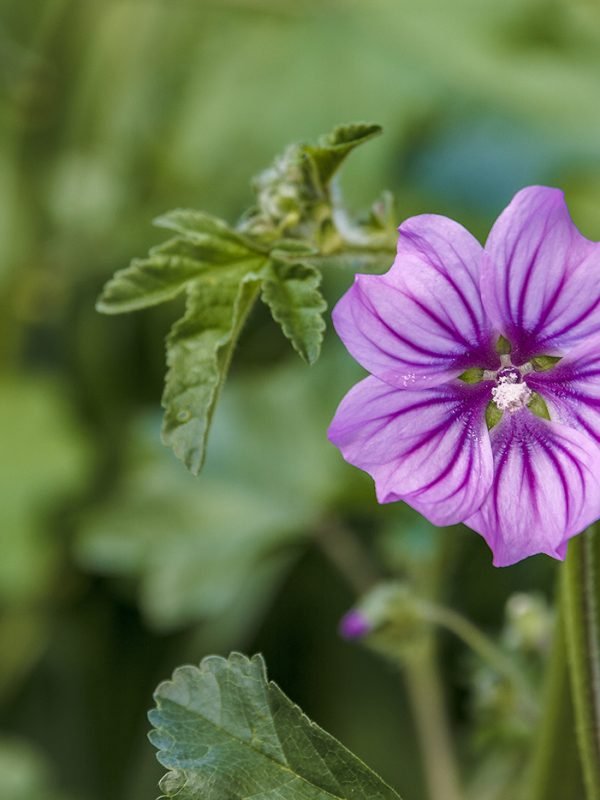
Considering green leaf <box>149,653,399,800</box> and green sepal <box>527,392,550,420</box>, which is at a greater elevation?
green sepal <box>527,392,550,420</box>

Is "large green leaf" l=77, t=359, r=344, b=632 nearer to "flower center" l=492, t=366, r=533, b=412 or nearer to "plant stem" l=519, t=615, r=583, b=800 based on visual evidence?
"plant stem" l=519, t=615, r=583, b=800

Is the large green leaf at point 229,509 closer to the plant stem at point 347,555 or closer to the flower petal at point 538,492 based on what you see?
the plant stem at point 347,555

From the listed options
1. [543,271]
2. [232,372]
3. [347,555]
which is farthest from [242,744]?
[232,372]

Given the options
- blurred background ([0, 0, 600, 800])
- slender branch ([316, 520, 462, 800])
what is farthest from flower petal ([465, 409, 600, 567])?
blurred background ([0, 0, 600, 800])

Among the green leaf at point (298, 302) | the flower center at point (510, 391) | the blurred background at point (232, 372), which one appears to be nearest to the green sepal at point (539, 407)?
the flower center at point (510, 391)

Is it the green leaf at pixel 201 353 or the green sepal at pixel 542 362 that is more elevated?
the green leaf at pixel 201 353

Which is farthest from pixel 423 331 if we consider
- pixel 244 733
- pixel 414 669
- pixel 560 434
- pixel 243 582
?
pixel 243 582
